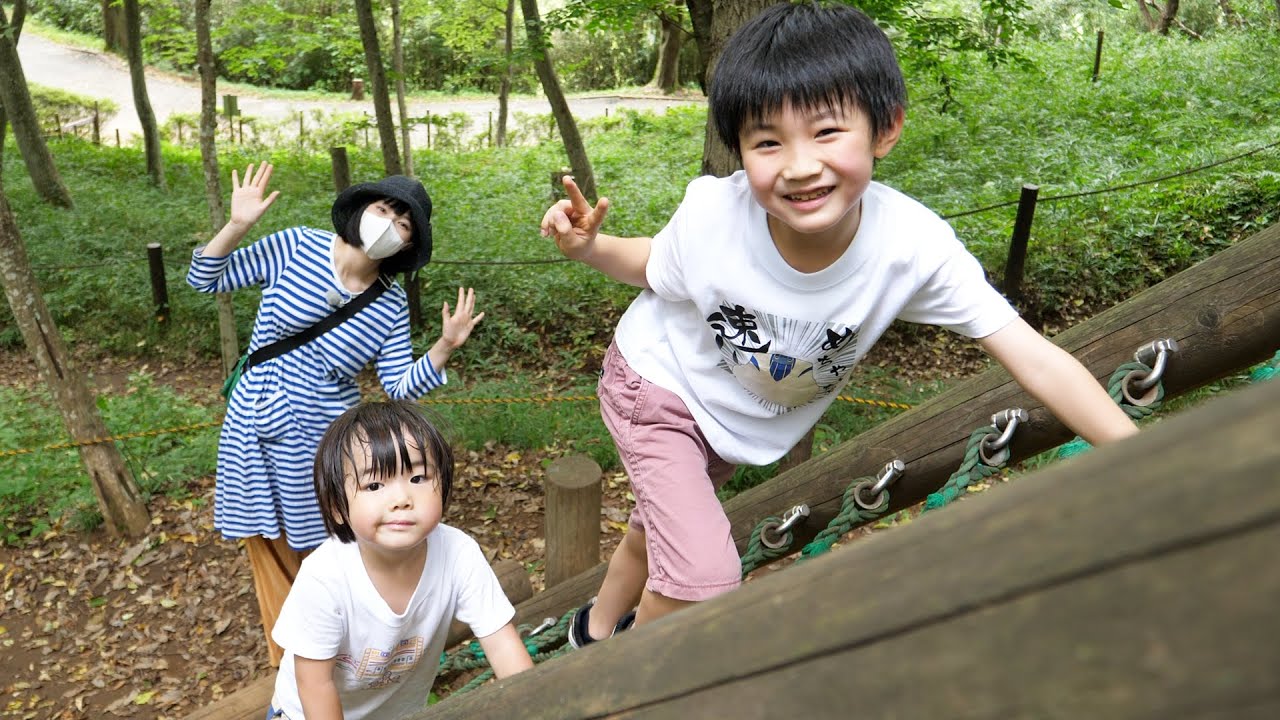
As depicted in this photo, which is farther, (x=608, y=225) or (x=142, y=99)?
(x=142, y=99)

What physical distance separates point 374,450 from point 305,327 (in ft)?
4.21

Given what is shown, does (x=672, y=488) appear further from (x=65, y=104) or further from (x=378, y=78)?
(x=65, y=104)

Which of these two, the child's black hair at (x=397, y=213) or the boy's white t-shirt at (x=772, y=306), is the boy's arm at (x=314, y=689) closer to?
the boy's white t-shirt at (x=772, y=306)

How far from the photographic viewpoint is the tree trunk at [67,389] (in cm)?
484

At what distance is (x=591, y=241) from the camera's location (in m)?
2.16

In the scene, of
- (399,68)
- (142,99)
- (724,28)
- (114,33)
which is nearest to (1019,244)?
(724,28)

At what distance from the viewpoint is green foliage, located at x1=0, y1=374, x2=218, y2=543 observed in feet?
18.4

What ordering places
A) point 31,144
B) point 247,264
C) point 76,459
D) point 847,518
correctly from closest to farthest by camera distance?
point 847,518 → point 247,264 → point 76,459 → point 31,144

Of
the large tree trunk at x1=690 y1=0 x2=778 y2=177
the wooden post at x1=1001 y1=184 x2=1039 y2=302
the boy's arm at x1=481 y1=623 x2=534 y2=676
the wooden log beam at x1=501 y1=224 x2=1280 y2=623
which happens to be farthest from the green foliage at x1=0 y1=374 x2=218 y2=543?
the wooden post at x1=1001 y1=184 x2=1039 y2=302

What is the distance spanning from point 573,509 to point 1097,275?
5403 mm

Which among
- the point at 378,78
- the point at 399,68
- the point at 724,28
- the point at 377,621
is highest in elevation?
the point at 399,68

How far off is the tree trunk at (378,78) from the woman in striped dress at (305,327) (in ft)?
17.3

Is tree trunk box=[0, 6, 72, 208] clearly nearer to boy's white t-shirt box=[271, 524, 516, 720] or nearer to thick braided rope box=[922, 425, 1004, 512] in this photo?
boy's white t-shirt box=[271, 524, 516, 720]

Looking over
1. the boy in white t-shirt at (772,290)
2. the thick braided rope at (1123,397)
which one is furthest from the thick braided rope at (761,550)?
the thick braided rope at (1123,397)
